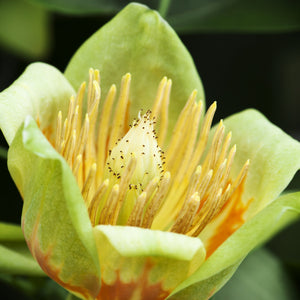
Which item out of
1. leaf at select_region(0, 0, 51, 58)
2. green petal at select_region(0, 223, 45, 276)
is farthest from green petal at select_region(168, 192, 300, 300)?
leaf at select_region(0, 0, 51, 58)

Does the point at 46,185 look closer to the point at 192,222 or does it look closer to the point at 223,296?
the point at 192,222

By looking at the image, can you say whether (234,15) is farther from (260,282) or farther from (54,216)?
(54,216)

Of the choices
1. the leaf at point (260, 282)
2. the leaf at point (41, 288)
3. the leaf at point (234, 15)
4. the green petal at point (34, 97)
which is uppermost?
the leaf at point (234, 15)

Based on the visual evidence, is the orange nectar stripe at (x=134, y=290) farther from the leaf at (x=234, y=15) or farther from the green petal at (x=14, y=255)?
the leaf at (x=234, y=15)

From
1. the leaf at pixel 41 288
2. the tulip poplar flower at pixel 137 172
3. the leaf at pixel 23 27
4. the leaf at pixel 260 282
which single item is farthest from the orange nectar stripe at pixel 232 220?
the leaf at pixel 23 27

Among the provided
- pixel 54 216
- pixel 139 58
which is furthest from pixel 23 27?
pixel 54 216

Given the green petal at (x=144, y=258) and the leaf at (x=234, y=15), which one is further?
the leaf at (x=234, y=15)

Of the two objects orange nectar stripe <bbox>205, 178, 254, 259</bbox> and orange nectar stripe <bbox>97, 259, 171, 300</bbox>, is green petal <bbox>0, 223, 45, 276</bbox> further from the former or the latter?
orange nectar stripe <bbox>205, 178, 254, 259</bbox>
